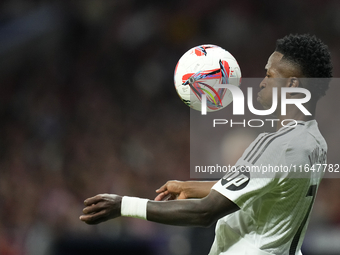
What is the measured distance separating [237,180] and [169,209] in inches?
14.4

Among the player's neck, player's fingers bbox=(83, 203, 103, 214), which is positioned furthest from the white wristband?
the player's neck

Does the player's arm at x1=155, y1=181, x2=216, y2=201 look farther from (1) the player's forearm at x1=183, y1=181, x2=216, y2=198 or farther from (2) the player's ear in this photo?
(2) the player's ear

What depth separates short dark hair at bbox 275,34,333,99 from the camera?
7.44 feet

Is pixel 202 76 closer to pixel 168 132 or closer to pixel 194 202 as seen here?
pixel 194 202

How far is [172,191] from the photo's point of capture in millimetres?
2670

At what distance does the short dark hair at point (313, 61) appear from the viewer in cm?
227

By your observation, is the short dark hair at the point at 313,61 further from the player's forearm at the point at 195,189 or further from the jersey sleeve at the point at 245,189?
the player's forearm at the point at 195,189

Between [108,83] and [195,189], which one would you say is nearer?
[195,189]

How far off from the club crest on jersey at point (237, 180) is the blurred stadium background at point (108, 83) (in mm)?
4949

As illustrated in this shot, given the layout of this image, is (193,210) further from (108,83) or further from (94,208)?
(108,83)

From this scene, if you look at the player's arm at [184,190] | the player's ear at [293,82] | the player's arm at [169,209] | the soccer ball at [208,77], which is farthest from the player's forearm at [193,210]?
the soccer ball at [208,77]

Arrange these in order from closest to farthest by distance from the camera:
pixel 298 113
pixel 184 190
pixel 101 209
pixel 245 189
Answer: pixel 245 189, pixel 101 209, pixel 298 113, pixel 184 190

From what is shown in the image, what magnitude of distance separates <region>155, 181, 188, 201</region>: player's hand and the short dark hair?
998 mm

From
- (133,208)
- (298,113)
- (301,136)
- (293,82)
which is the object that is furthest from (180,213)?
(293,82)
